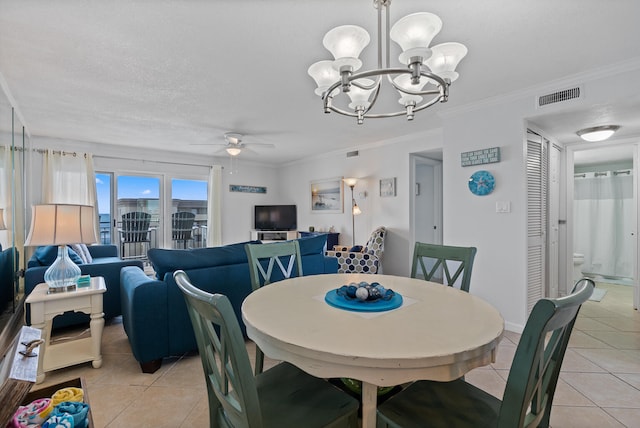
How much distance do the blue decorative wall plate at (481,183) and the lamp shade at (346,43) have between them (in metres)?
2.25

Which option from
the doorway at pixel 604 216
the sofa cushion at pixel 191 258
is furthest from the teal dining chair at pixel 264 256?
the doorway at pixel 604 216

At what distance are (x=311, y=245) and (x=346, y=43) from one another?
189 cm

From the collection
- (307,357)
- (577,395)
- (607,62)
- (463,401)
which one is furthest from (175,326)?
(607,62)

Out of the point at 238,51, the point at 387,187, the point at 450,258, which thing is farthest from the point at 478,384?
the point at 387,187

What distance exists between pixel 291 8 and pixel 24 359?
1.93m

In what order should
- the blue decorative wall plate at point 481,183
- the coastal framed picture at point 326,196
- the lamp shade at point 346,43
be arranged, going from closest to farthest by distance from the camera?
the lamp shade at point 346,43 → the blue decorative wall plate at point 481,183 → the coastal framed picture at point 326,196

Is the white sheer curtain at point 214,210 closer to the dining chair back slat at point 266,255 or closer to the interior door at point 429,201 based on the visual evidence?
the interior door at point 429,201

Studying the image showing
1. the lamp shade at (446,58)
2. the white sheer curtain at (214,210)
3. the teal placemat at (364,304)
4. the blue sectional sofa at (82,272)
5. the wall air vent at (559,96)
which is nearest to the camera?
the teal placemat at (364,304)

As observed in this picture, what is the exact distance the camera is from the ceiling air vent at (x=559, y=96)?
8.39 ft

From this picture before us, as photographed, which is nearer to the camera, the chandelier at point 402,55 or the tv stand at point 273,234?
the chandelier at point 402,55

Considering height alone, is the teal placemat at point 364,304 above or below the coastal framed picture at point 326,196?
below

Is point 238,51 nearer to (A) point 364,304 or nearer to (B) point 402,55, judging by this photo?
(B) point 402,55

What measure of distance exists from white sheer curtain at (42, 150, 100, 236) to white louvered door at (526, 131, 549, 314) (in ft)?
19.2

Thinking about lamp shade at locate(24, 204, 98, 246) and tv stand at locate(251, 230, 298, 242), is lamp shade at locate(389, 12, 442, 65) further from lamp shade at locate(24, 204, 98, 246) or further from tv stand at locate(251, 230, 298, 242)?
tv stand at locate(251, 230, 298, 242)
